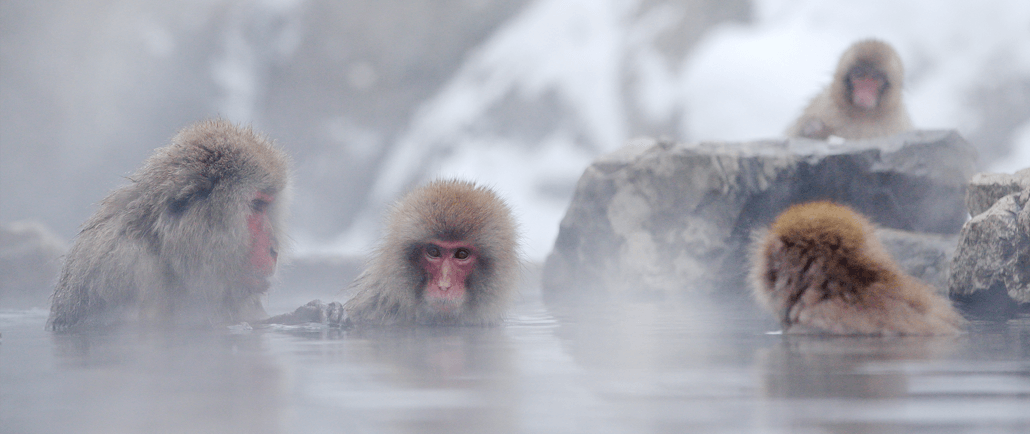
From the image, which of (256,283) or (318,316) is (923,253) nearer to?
(318,316)

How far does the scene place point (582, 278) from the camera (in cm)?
547

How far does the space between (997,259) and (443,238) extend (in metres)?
1.91

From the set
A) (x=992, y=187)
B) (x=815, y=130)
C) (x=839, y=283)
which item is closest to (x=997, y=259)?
(x=992, y=187)

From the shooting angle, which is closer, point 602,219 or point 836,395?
point 836,395

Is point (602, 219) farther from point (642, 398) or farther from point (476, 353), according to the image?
point (642, 398)

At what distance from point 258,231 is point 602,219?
9.83 feet

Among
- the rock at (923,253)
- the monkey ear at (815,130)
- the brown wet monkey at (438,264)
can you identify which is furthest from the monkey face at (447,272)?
the monkey ear at (815,130)

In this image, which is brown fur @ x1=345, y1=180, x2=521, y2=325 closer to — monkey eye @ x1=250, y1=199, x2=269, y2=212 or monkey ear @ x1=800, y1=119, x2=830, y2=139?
monkey eye @ x1=250, y1=199, x2=269, y2=212

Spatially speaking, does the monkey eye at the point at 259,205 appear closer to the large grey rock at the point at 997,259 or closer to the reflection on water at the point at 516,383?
the reflection on water at the point at 516,383

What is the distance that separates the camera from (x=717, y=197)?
4980mm

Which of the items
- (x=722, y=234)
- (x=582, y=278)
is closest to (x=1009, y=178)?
(x=722, y=234)

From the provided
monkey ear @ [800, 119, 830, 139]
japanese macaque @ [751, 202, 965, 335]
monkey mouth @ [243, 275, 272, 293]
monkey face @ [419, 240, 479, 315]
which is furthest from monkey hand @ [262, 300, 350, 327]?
monkey ear @ [800, 119, 830, 139]

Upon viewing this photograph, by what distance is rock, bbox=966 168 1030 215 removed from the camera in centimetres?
308

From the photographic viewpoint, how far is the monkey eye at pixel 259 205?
2.88m
